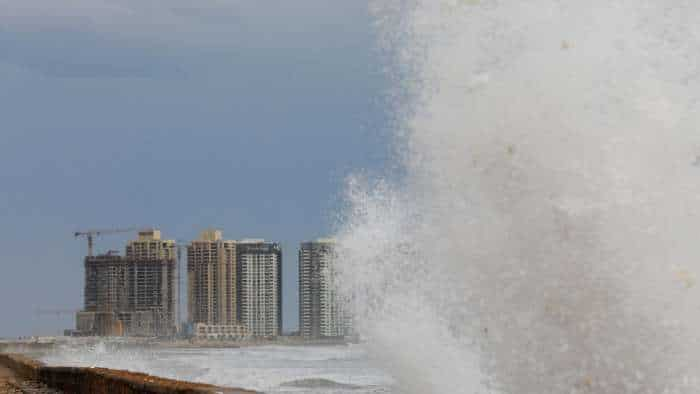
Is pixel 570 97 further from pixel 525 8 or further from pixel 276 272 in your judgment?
pixel 276 272

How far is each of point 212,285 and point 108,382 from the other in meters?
141

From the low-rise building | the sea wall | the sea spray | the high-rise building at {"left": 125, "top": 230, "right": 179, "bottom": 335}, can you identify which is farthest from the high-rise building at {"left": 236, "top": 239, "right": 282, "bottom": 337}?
the sea spray

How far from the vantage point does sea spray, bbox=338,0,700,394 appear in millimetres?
7730

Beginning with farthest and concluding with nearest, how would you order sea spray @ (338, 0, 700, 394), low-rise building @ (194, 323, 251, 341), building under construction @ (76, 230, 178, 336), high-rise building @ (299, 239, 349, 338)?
1. building under construction @ (76, 230, 178, 336)
2. low-rise building @ (194, 323, 251, 341)
3. high-rise building @ (299, 239, 349, 338)
4. sea spray @ (338, 0, 700, 394)

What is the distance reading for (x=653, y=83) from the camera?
8.13 m

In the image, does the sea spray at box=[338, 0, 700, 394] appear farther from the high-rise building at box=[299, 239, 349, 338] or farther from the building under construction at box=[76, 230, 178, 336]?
the building under construction at box=[76, 230, 178, 336]

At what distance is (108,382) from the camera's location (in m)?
13.5

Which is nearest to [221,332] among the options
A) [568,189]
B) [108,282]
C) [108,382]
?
[108,282]

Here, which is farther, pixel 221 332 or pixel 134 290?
pixel 134 290

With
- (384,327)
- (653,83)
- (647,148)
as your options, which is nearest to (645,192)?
(647,148)

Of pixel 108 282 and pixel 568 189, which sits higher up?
pixel 108 282

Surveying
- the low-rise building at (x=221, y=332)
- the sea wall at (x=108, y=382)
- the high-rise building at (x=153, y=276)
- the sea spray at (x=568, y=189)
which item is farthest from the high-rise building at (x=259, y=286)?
the sea spray at (x=568, y=189)

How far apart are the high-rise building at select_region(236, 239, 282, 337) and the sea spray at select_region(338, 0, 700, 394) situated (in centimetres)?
14436

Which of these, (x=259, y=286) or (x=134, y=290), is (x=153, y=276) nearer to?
(x=134, y=290)
